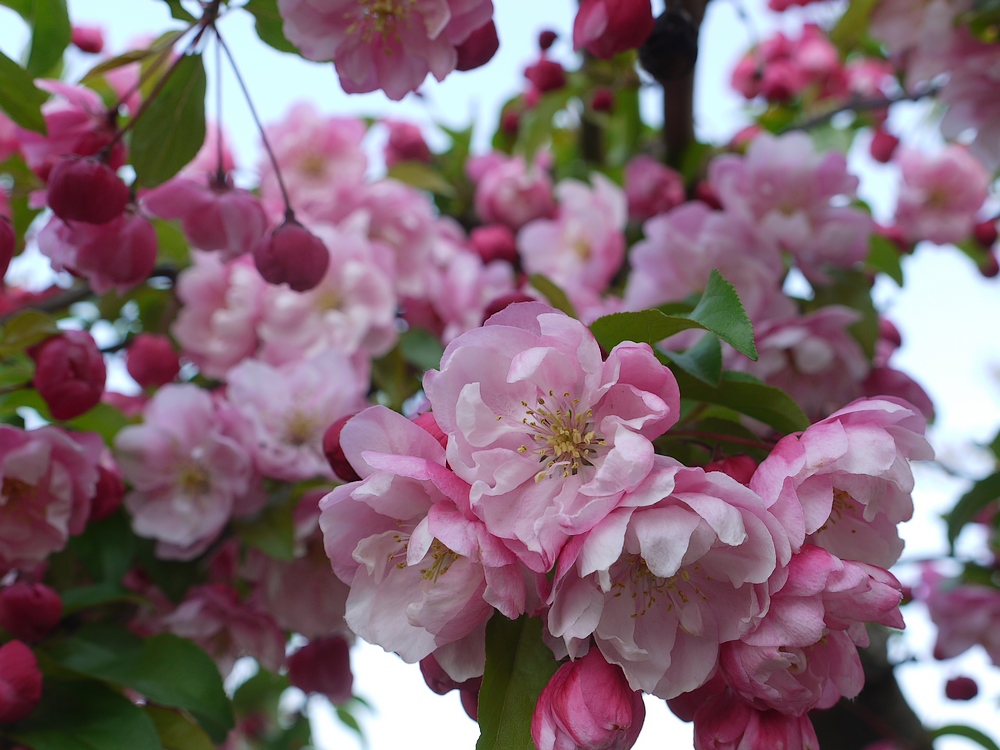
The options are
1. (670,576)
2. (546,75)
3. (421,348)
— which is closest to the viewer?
(670,576)

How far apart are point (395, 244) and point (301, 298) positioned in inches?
9.8

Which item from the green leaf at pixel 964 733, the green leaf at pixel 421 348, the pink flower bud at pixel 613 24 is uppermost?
the green leaf at pixel 421 348

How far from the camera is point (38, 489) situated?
2.80 feet

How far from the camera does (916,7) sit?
1437 mm

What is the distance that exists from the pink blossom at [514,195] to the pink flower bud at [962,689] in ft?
3.64

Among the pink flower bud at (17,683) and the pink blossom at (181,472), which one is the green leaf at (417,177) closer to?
the pink blossom at (181,472)

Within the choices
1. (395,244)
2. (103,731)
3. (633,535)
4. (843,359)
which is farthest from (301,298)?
(633,535)

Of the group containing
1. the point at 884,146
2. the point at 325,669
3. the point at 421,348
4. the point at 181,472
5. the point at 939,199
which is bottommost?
the point at 325,669

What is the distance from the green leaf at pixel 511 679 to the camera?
0.53 meters

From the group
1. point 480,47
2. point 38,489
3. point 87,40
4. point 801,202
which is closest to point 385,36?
point 480,47

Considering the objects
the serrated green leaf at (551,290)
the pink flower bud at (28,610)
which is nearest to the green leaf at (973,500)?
the serrated green leaf at (551,290)

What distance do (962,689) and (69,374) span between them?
1.41m

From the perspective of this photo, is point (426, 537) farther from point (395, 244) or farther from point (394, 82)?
point (395, 244)

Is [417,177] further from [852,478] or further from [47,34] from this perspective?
[852,478]
